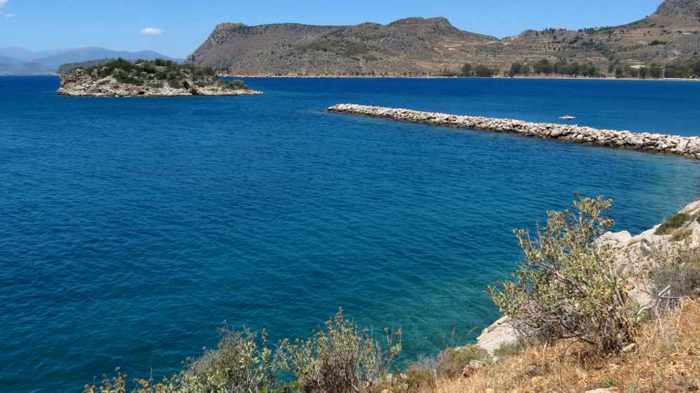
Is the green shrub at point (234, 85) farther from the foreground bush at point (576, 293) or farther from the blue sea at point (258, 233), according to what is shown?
the foreground bush at point (576, 293)

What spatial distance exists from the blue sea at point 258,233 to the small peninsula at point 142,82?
78751 millimetres

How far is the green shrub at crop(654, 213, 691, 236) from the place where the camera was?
2318cm

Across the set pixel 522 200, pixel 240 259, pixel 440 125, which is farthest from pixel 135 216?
pixel 440 125

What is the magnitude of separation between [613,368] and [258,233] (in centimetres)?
1951

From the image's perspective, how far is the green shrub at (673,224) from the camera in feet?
76.0

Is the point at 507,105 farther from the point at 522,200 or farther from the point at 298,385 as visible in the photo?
the point at 298,385

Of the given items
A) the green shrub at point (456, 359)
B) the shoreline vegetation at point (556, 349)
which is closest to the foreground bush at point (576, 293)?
the shoreline vegetation at point (556, 349)

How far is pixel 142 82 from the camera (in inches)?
5389

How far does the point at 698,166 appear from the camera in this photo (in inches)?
1783

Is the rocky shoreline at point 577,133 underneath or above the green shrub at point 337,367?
above

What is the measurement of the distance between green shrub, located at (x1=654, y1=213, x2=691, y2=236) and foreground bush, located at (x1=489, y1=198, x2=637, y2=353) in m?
15.1

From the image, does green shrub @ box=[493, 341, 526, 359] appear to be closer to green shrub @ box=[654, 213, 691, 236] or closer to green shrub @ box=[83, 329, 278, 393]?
green shrub @ box=[83, 329, 278, 393]

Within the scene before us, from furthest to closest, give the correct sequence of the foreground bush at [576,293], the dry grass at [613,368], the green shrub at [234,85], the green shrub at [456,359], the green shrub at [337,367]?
1. the green shrub at [234,85]
2. the green shrub at [456,359]
3. the green shrub at [337,367]
4. the foreground bush at [576,293]
5. the dry grass at [613,368]

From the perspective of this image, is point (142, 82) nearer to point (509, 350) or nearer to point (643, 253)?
point (643, 253)
